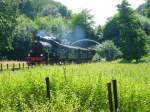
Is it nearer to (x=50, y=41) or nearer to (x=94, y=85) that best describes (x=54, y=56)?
(x=50, y=41)

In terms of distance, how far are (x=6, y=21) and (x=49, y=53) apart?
6913 millimetres

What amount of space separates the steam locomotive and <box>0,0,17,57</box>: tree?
11.2ft

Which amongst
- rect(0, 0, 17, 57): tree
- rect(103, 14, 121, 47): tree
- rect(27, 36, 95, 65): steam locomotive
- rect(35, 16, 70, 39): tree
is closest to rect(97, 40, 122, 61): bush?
rect(103, 14, 121, 47): tree

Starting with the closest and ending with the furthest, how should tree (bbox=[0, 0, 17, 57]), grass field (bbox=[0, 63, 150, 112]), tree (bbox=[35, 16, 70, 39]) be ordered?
1. grass field (bbox=[0, 63, 150, 112])
2. tree (bbox=[0, 0, 17, 57])
3. tree (bbox=[35, 16, 70, 39])

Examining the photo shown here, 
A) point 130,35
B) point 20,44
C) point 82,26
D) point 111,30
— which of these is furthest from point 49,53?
point 82,26

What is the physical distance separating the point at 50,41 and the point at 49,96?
161 ft

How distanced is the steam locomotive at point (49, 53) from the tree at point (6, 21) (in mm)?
3407

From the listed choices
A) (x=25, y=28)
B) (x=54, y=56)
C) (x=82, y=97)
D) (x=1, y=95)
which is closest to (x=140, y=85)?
(x=82, y=97)

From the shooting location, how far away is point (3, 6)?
61.8 metres

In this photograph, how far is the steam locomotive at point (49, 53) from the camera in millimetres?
58537

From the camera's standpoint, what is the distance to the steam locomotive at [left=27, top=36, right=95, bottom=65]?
58537 millimetres

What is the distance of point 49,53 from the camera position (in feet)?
203

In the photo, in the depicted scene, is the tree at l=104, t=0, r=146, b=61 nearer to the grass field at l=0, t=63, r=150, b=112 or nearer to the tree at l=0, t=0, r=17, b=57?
the tree at l=0, t=0, r=17, b=57

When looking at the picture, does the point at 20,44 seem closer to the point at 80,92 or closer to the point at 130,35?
the point at 130,35
